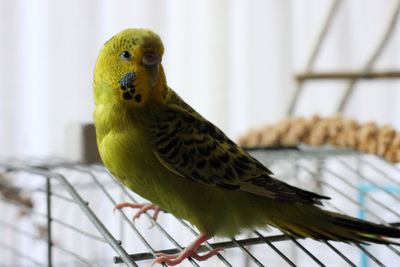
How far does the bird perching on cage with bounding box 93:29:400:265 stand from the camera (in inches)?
20.7

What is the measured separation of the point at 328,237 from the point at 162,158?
23 cm

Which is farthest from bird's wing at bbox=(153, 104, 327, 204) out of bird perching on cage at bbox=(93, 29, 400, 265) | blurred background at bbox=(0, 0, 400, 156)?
blurred background at bbox=(0, 0, 400, 156)

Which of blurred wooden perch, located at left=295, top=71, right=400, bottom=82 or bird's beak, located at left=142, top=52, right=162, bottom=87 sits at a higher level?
blurred wooden perch, located at left=295, top=71, right=400, bottom=82

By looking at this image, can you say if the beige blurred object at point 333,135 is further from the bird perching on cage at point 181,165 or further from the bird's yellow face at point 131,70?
the bird's yellow face at point 131,70

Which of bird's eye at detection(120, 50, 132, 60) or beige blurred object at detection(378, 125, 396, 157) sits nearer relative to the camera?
bird's eye at detection(120, 50, 132, 60)

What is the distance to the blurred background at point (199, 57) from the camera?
5.29 ft

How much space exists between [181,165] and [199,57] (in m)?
1.45

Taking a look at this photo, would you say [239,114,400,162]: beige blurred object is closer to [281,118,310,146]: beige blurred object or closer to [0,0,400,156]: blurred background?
[281,118,310,146]: beige blurred object

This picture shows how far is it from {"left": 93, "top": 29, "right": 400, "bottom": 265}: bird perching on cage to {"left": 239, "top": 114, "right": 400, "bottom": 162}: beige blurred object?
0.34 meters

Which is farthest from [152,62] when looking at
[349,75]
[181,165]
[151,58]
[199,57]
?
[199,57]

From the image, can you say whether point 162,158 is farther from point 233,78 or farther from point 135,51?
point 233,78

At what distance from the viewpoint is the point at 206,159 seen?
1.94ft

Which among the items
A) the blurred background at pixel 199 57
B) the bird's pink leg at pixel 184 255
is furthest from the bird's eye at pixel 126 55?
the blurred background at pixel 199 57

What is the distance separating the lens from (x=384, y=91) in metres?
2.40
